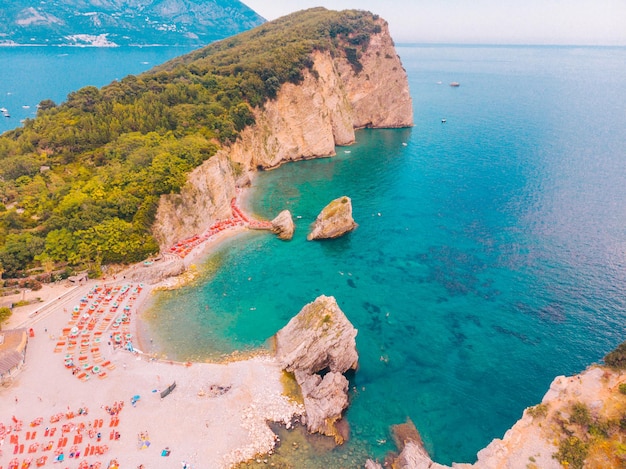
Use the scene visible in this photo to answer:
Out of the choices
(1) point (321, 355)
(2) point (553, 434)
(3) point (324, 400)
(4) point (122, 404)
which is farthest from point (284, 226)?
(2) point (553, 434)

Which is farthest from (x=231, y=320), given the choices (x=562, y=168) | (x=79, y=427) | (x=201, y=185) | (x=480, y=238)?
(x=562, y=168)

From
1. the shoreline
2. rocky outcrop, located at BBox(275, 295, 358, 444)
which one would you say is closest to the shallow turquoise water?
rocky outcrop, located at BBox(275, 295, 358, 444)

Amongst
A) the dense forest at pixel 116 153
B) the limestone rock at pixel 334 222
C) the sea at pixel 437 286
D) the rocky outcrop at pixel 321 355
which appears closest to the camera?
the rocky outcrop at pixel 321 355

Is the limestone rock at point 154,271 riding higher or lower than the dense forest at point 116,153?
lower

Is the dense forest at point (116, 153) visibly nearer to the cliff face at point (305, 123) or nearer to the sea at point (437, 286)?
the cliff face at point (305, 123)

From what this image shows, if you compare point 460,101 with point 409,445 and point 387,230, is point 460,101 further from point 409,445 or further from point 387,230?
point 409,445

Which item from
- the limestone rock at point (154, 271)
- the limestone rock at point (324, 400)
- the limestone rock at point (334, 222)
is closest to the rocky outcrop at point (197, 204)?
the limestone rock at point (154, 271)

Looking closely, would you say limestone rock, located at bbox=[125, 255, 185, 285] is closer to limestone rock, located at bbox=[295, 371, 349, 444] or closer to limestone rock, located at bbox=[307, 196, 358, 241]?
limestone rock, located at bbox=[307, 196, 358, 241]
